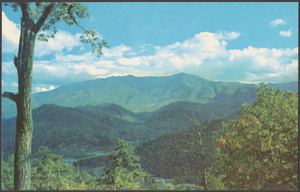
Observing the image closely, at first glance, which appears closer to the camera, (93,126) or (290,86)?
(290,86)

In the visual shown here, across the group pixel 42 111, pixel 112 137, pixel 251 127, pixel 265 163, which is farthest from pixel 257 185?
pixel 42 111

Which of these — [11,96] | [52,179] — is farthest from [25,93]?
[52,179]

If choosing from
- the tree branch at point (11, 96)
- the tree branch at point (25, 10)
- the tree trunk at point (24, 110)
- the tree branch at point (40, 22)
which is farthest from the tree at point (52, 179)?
the tree branch at point (25, 10)

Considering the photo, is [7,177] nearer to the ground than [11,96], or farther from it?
nearer to the ground

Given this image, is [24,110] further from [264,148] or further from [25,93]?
[264,148]

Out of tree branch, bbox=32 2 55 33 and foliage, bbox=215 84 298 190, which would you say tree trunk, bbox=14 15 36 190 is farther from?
foliage, bbox=215 84 298 190

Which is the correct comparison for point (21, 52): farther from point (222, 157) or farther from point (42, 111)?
point (42, 111)

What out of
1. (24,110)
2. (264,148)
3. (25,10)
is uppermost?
(25,10)
